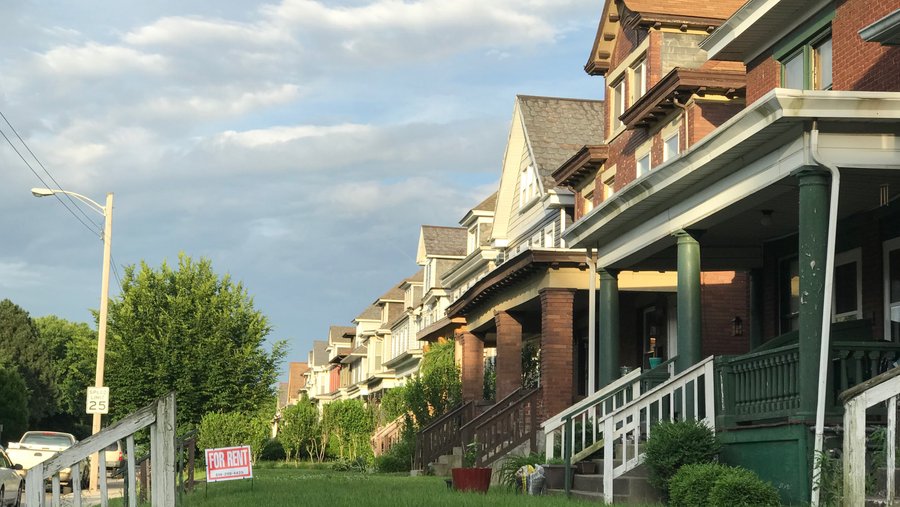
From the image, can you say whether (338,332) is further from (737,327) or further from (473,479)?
(473,479)

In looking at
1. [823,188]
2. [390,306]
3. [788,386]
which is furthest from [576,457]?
[390,306]

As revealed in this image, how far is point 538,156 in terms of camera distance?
1432 inches

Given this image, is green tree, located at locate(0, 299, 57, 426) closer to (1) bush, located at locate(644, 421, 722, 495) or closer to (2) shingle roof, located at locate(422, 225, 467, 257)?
(2) shingle roof, located at locate(422, 225, 467, 257)

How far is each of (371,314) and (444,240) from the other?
27430 millimetres

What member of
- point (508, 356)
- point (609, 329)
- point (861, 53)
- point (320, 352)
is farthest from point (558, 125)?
point (320, 352)

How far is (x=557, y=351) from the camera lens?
25047 millimetres

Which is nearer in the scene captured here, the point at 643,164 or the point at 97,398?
the point at 643,164

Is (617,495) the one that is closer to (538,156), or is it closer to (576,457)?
(576,457)

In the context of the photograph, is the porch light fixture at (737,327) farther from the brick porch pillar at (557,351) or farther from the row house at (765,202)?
the brick porch pillar at (557,351)

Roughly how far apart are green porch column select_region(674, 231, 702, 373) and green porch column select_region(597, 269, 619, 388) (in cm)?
351

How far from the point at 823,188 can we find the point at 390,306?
67762mm

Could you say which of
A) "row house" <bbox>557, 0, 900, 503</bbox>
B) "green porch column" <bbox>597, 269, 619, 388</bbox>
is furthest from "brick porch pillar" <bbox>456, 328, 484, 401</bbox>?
"green porch column" <bbox>597, 269, 619, 388</bbox>

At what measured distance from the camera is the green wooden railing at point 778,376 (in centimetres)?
1342

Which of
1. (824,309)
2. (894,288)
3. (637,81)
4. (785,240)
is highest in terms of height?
(637,81)
